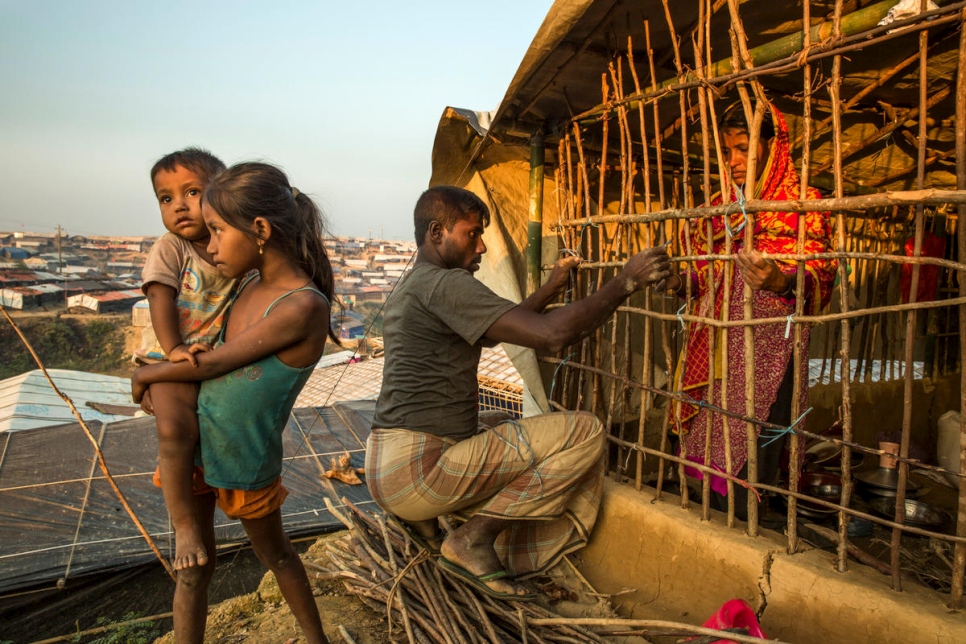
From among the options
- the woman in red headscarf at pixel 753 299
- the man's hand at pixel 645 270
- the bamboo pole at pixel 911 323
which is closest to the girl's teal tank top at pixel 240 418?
the man's hand at pixel 645 270

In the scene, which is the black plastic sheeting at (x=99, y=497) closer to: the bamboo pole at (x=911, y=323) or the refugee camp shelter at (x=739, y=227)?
the refugee camp shelter at (x=739, y=227)

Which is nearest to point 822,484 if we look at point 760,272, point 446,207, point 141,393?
point 760,272

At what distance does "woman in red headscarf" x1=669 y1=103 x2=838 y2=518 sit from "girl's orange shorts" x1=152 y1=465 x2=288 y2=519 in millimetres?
1745

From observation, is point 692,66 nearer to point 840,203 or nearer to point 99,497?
point 840,203

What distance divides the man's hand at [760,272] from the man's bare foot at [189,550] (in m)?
2.09

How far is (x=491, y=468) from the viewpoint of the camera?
2.37 m

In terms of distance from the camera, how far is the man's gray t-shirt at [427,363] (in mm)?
2270

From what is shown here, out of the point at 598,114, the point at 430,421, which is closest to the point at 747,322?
the point at 430,421

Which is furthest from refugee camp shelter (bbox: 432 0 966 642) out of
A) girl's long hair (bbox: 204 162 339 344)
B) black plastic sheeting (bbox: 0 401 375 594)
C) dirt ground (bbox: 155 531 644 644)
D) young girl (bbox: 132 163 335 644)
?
black plastic sheeting (bbox: 0 401 375 594)

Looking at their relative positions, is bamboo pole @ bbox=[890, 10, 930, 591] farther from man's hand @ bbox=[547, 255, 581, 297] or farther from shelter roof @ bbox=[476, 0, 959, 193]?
man's hand @ bbox=[547, 255, 581, 297]

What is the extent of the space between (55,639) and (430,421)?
3.14 m

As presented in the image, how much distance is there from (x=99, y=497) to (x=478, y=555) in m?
4.20

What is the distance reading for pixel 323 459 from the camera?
6.09 m

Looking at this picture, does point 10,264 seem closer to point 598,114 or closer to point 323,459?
point 323,459
